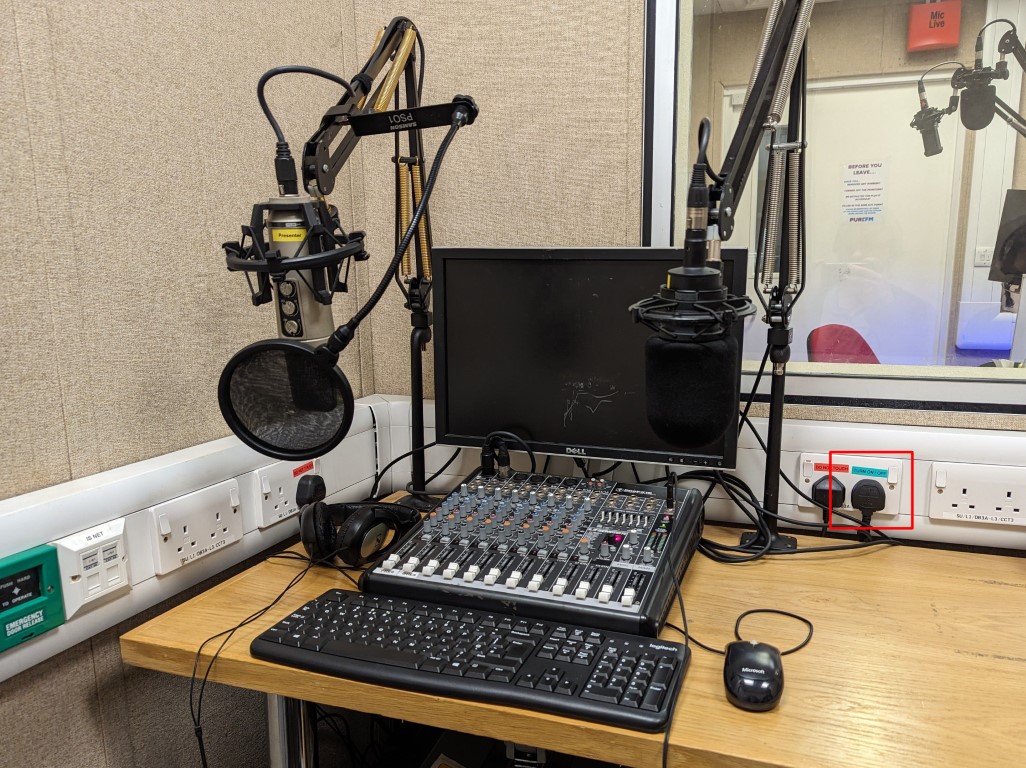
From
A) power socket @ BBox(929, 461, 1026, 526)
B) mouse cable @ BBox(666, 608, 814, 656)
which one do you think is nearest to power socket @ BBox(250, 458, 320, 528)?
mouse cable @ BBox(666, 608, 814, 656)

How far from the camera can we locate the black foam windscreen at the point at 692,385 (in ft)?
2.13

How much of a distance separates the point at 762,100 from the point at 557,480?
24.9 inches

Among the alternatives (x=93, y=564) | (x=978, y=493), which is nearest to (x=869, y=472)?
(x=978, y=493)

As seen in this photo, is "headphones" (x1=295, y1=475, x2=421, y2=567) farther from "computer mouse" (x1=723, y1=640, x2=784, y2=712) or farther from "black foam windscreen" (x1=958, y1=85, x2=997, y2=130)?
"black foam windscreen" (x1=958, y1=85, x2=997, y2=130)

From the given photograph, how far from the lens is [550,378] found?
1202 mm

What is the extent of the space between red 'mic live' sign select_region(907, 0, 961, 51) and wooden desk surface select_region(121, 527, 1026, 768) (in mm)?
909

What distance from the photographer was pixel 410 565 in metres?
0.97

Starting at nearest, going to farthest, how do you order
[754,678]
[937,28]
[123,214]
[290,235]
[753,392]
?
[754,678], [290,235], [123,214], [753,392], [937,28]

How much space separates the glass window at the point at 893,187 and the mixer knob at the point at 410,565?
2.34 ft

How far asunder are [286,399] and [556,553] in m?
0.40

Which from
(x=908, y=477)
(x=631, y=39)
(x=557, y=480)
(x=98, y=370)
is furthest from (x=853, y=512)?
(x=98, y=370)

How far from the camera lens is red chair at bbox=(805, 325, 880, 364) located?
1.33 meters

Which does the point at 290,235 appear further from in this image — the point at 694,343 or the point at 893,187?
the point at 893,187

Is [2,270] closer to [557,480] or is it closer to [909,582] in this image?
[557,480]
